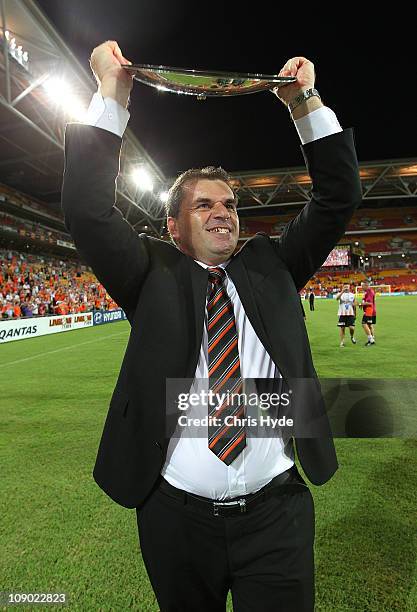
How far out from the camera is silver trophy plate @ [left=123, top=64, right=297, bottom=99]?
127 centimetres

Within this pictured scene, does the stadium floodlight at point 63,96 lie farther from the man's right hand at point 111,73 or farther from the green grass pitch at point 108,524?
the man's right hand at point 111,73

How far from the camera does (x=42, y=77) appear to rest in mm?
12492

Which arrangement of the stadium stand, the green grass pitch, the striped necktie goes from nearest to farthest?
the striped necktie
the green grass pitch
the stadium stand

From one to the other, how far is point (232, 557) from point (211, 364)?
0.59 metres

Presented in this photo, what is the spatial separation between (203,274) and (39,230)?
31.3 m

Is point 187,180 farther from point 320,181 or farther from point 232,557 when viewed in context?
point 232,557

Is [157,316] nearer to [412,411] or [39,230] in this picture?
[412,411]

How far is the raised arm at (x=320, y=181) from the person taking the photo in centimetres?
140

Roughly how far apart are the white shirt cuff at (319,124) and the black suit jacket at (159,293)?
0.03 m

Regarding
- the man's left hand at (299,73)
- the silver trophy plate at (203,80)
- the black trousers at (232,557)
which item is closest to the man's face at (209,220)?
the silver trophy plate at (203,80)

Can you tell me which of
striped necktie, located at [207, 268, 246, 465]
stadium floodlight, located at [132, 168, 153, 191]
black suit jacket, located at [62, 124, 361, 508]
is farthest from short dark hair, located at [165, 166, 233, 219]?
stadium floodlight, located at [132, 168, 153, 191]

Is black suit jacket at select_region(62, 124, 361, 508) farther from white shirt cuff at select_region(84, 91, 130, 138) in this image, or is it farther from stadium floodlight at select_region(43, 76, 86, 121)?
stadium floodlight at select_region(43, 76, 86, 121)

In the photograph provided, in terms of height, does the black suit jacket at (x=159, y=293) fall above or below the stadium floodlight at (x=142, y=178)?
below

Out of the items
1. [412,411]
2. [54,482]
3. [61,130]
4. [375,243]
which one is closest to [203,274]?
[54,482]
